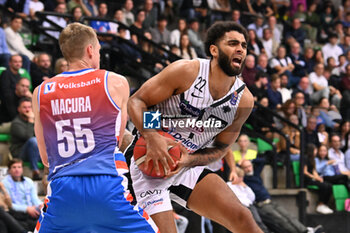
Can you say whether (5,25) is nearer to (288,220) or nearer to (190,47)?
(190,47)

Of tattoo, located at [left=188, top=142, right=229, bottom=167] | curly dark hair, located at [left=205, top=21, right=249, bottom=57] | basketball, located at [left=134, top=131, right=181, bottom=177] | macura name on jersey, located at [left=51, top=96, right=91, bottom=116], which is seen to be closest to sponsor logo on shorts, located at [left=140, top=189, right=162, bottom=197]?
basketball, located at [left=134, top=131, right=181, bottom=177]

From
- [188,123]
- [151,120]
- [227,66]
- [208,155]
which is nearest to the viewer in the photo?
[151,120]

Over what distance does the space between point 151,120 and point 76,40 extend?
106cm

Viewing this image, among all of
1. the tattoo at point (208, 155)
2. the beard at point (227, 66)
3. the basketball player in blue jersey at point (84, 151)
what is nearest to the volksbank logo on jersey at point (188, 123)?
the tattoo at point (208, 155)

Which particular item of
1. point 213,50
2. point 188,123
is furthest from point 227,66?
point 188,123

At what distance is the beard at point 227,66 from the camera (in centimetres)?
459

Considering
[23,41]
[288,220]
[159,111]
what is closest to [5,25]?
[23,41]

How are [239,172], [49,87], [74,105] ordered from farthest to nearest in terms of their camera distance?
[239,172], [49,87], [74,105]

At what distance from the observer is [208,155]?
490cm

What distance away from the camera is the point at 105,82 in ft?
11.6

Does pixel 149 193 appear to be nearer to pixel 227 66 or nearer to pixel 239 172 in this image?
pixel 227 66

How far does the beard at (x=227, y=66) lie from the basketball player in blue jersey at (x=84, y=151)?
4.10ft

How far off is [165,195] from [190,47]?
7.90 m

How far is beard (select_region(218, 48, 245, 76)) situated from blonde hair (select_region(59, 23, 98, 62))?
1268mm
